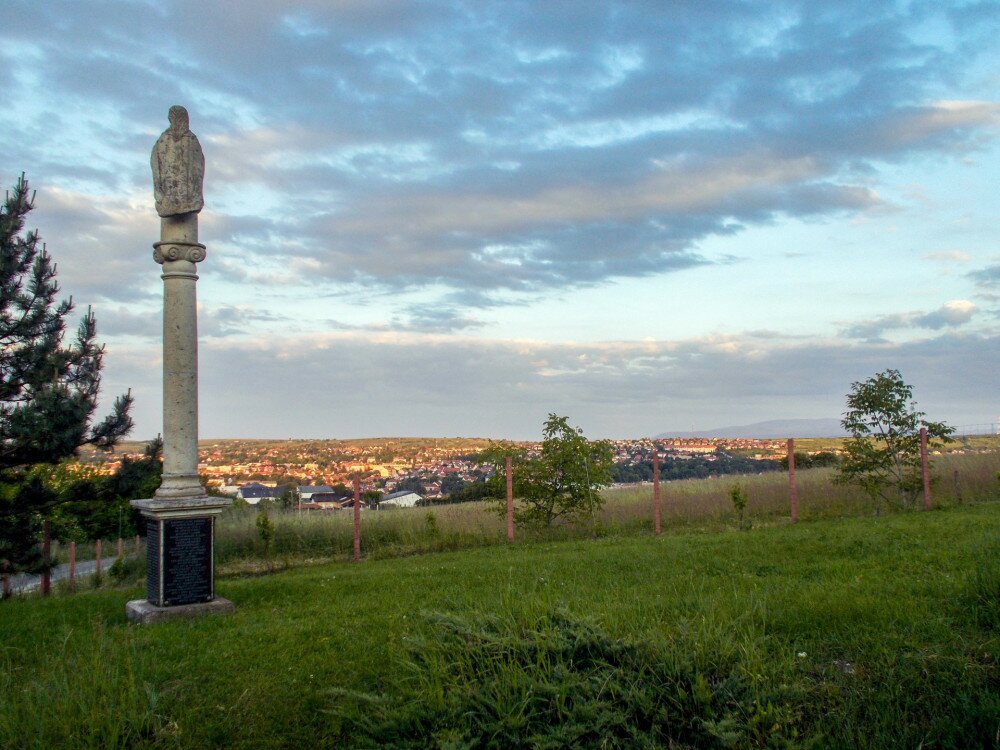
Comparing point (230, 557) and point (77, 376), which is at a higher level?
point (77, 376)

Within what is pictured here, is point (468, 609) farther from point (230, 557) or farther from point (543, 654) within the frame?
point (230, 557)

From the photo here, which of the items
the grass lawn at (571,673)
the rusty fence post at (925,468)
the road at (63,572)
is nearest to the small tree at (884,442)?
the rusty fence post at (925,468)

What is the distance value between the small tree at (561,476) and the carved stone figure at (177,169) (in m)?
9.99

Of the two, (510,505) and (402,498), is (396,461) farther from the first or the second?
(510,505)

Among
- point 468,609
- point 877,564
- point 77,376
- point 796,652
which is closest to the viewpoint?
point 796,652

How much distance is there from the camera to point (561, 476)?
58.5 feet

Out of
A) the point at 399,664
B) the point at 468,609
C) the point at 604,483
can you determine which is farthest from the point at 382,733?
the point at 604,483

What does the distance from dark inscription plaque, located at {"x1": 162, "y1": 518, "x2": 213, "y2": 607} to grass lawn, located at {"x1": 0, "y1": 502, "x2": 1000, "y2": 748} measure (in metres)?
1.19

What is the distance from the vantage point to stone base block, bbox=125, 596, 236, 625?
8930 millimetres

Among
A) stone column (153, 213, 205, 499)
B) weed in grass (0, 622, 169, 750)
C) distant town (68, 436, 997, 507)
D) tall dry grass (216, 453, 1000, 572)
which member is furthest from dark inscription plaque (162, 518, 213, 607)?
tall dry grass (216, 453, 1000, 572)

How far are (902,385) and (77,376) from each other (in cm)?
1719

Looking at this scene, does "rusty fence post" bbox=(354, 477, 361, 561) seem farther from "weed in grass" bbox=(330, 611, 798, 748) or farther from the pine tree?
"weed in grass" bbox=(330, 611, 798, 748)

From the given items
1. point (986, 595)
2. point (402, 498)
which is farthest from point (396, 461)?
point (986, 595)

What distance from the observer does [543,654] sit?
16.2 feet
